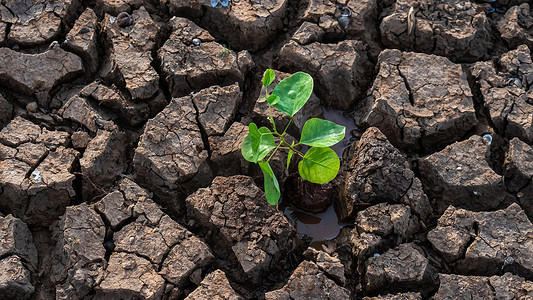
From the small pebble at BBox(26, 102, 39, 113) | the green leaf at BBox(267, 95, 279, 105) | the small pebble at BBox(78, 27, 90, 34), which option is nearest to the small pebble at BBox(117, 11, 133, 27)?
the small pebble at BBox(78, 27, 90, 34)

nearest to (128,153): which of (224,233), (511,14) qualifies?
(224,233)

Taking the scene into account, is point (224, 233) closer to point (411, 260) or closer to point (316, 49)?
point (411, 260)

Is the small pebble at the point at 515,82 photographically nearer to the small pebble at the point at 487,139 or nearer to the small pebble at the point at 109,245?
the small pebble at the point at 487,139

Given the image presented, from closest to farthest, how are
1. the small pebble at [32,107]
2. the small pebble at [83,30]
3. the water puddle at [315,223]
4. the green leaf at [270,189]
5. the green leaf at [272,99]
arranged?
the green leaf at [270,189]
the green leaf at [272,99]
the water puddle at [315,223]
the small pebble at [32,107]
the small pebble at [83,30]

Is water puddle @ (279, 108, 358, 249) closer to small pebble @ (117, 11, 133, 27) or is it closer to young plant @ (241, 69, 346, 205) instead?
young plant @ (241, 69, 346, 205)

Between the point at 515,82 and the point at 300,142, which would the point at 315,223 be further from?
the point at 515,82

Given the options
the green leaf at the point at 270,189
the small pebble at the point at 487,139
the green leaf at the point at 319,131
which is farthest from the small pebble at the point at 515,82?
the green leaf at the point at 270,189
